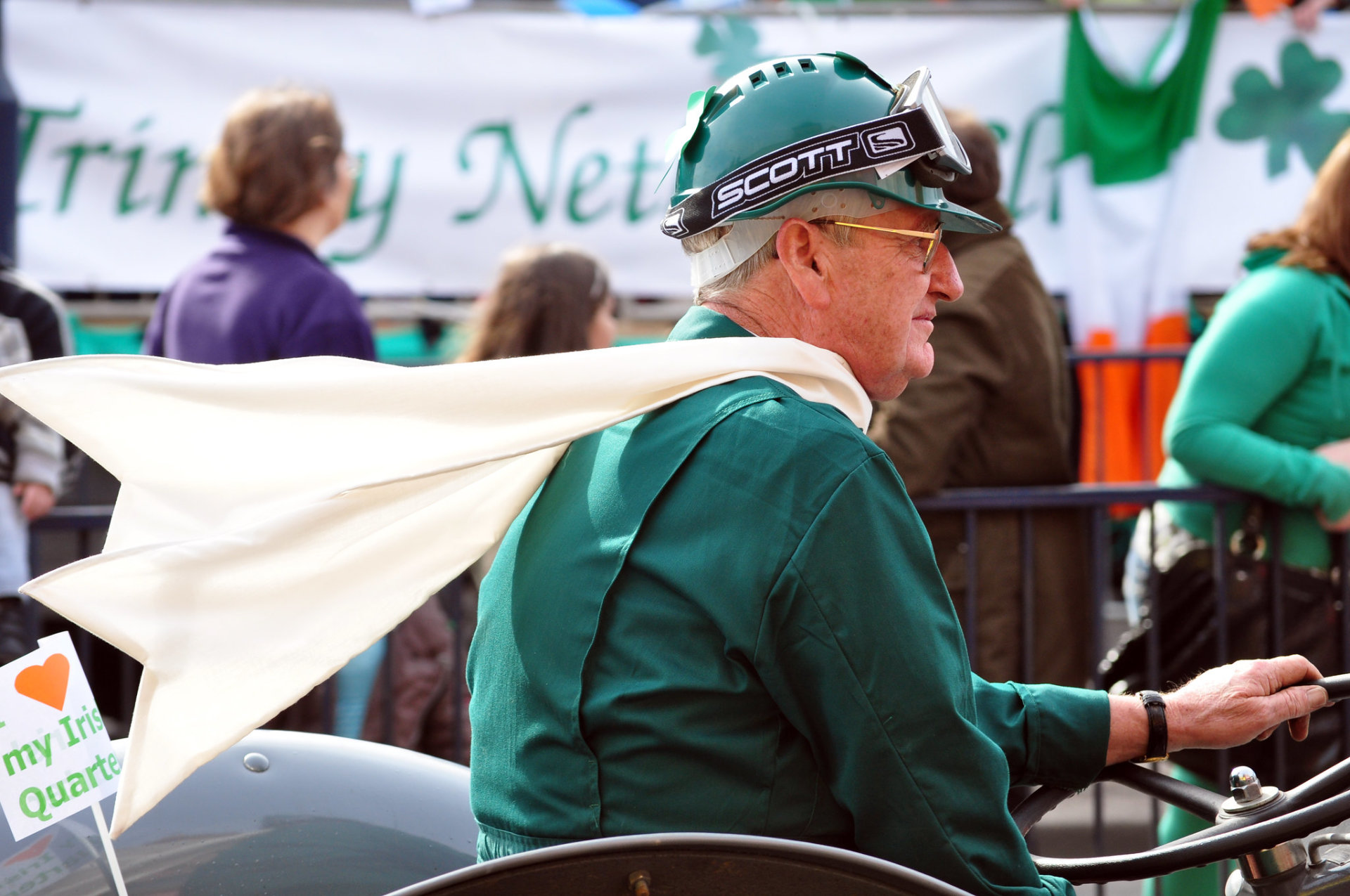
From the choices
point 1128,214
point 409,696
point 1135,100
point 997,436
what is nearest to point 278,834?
point 409,696

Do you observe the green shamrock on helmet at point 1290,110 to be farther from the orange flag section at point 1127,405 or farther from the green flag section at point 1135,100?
the orange flag section at point 1127,405

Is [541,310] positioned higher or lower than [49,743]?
higher

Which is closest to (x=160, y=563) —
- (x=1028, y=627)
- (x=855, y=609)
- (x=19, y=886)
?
(x=19, y=886)

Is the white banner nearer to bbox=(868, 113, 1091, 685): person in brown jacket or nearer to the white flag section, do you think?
the white flag section

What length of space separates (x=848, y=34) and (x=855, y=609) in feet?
16.8

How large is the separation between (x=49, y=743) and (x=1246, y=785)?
63.9 inches

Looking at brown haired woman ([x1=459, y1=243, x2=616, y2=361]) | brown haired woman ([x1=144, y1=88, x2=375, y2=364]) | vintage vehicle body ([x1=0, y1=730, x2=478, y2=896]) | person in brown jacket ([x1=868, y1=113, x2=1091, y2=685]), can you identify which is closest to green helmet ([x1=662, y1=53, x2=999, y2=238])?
vintage vehicle body ([x1=0, y1=730, x2=478, y2=896])

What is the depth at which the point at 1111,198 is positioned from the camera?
642 centimetres

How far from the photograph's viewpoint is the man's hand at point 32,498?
3.77 meters

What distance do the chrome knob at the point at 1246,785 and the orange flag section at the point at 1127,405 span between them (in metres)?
4.52

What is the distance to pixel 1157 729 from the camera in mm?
1935

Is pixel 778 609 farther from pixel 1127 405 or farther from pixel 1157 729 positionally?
pixel 1127 405

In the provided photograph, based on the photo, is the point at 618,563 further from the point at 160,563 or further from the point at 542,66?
the point at 542,66

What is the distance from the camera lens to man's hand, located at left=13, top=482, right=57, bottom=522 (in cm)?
377
